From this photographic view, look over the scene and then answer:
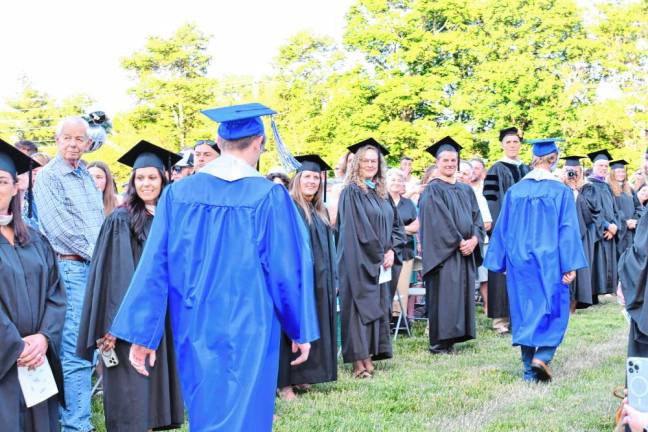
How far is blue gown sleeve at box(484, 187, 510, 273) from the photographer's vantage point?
23.2 ft

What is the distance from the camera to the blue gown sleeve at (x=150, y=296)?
3.64 meters

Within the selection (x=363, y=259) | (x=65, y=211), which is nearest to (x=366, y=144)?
(x=363, y=259)

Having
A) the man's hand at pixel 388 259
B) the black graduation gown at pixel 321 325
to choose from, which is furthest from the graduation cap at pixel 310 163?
the man's hand at pixel 388 259

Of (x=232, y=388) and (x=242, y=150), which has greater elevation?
(x=242, y=150)

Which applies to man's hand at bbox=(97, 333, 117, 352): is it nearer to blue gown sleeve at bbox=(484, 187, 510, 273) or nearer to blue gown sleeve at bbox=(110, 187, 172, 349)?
blue gown sleeve at bbox=(110, 187, 172, 349)

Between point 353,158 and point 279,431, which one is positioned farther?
point 353,158

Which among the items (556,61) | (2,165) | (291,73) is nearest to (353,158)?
(2,165)

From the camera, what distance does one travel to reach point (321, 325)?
648 centimetres

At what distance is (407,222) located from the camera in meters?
9.84

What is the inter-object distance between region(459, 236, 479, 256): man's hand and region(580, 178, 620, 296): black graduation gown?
4.17m

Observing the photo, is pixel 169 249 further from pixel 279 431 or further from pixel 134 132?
pixel 134 132

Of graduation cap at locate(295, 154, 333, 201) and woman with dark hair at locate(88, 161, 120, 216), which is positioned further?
graduation cap at locate(295, 154, 333, 201)

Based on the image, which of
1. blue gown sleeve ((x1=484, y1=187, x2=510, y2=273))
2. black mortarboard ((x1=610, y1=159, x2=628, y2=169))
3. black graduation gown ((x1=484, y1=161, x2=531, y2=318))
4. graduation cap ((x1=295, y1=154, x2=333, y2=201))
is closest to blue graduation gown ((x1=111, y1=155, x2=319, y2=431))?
graduation cap ((x1=295, y1=154, x2=333, y2=201))

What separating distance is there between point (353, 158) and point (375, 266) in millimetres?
1062
